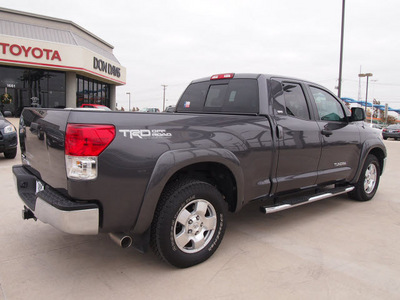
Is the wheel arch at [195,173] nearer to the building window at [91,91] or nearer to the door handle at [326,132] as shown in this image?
the door handle at [326,132]

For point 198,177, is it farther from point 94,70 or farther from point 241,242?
point 94,70

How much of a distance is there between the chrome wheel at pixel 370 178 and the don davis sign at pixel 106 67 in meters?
22.9

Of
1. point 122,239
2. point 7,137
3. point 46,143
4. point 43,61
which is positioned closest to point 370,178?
point 122,239

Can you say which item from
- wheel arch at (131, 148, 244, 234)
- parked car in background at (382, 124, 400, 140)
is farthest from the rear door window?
parked car in background at (382, 124, 400, 140)

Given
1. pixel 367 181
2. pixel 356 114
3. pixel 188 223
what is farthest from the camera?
pixel 367 181

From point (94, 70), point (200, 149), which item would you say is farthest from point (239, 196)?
point (94, 70)

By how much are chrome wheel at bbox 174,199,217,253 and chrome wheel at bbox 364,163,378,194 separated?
3315mm

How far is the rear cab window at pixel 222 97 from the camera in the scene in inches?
143

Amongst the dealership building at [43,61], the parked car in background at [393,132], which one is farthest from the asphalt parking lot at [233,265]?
the parked car in background at [393,132]

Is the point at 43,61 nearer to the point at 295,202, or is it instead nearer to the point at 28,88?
the point at 28,88

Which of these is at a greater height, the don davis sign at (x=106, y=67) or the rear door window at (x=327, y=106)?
the don davis sign at (x=106, y=67)

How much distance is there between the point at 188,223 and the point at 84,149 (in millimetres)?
1134

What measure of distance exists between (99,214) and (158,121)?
0.85m

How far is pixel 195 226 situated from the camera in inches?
113
